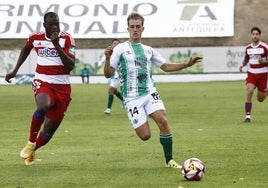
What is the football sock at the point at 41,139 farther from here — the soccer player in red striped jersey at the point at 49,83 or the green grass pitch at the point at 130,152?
the green grass pitch at the point at 130,152

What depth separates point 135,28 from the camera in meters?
12.2

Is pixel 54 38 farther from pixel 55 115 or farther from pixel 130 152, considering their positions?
pixel 130 152

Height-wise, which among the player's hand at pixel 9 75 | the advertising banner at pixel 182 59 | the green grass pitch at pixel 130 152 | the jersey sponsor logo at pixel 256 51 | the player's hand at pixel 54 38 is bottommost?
the advertising banner at pixel 182 59

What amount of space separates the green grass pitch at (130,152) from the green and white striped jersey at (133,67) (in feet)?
3.88

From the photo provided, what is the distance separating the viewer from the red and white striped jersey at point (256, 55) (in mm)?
22438

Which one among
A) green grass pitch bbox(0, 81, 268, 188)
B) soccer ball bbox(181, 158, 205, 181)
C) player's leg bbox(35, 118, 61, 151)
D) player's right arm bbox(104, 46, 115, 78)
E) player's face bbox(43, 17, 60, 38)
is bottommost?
green grass pitch bbox(0, 81, 268, 188)

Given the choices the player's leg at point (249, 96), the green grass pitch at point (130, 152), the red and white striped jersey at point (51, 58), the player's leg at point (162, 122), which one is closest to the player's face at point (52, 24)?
the red and white striped jersey at point (51, 58)

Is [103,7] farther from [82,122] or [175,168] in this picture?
[175,168]

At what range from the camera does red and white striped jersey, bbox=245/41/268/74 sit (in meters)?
22.4

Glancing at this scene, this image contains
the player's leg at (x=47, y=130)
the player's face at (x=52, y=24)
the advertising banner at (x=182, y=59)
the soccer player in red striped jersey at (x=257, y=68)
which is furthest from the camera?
the advertising banner at (x=182, y=59)

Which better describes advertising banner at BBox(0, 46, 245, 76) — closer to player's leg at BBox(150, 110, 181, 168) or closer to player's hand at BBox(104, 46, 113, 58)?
player's leg at BBox(150, 110, 181, 168)

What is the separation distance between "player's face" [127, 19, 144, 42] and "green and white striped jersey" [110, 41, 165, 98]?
0.38 ft

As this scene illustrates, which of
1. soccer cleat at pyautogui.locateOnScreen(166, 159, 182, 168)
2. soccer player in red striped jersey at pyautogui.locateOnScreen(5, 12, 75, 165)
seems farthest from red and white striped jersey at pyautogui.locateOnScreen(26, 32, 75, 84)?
soccer cleat at pyautogui.locateOnScreen(166, 159, 182, 168)

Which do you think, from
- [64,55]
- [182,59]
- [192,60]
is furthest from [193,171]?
[182,59]
